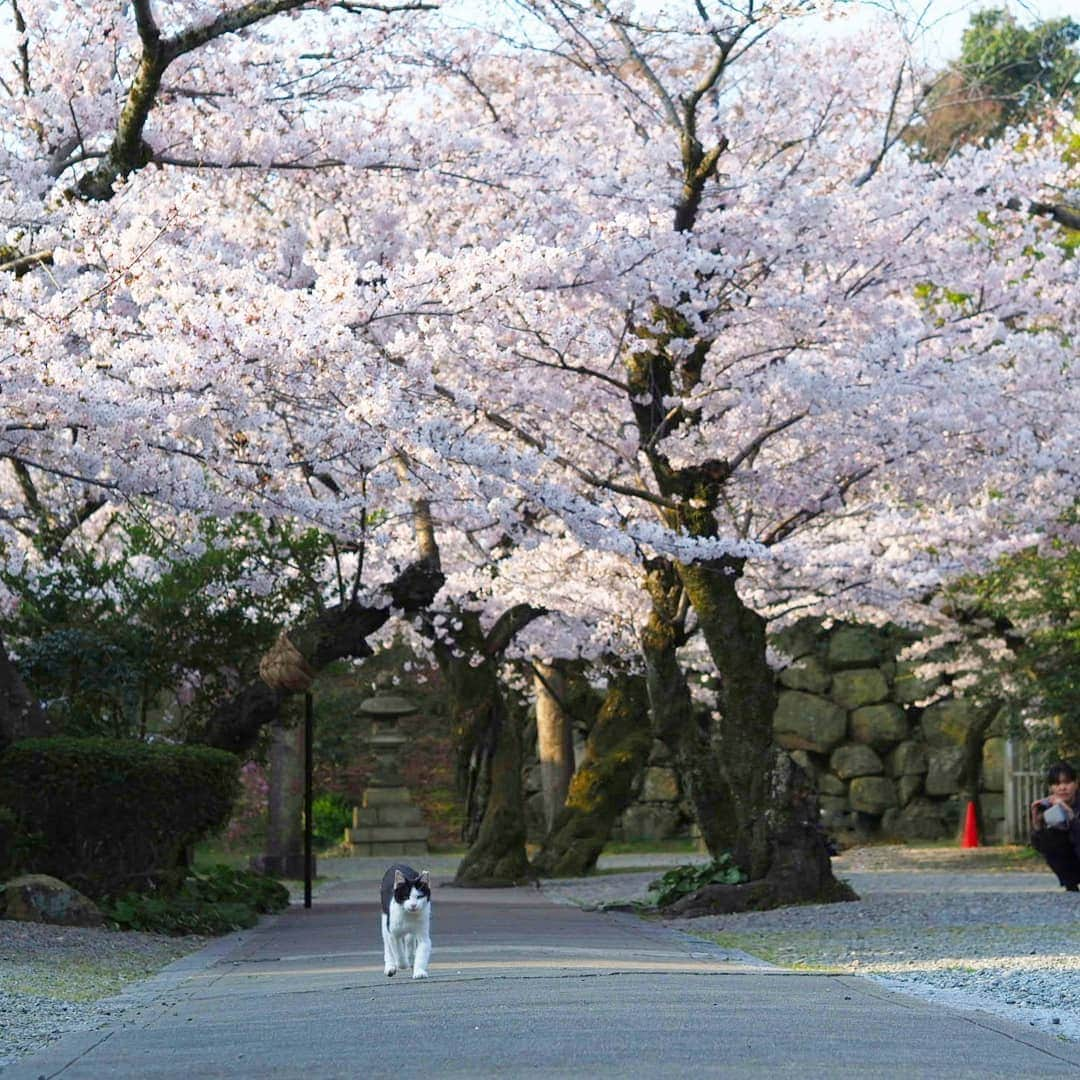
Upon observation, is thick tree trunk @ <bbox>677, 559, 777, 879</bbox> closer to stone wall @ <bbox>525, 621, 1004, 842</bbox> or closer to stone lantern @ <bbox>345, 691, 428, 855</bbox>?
stone wall @ <bbox>525, 621, 1004, 842</bbox>

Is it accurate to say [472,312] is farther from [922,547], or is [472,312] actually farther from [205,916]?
[922,547]

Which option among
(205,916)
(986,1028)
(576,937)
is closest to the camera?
(986,1028)

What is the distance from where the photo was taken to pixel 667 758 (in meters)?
30.8

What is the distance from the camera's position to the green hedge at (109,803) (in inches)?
527

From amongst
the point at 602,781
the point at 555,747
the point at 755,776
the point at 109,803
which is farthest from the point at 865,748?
the point at 109,803

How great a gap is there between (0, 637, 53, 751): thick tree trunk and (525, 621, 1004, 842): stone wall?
1635cm

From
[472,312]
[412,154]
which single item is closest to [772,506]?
[412,154]

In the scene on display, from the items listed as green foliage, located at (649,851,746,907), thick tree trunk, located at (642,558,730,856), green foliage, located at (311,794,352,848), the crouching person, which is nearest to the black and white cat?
green foliage, located at (649,851,746,907)

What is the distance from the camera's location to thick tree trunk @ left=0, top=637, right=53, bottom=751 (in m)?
13.8

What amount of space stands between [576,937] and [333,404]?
167 inches

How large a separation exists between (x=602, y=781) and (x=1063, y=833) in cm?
773

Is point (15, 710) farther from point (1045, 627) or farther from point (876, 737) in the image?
point (876, 737)

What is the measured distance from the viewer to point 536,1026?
23.2 ft

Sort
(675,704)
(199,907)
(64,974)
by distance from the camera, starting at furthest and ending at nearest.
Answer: (675,704) < (199,907) < (64,974)
